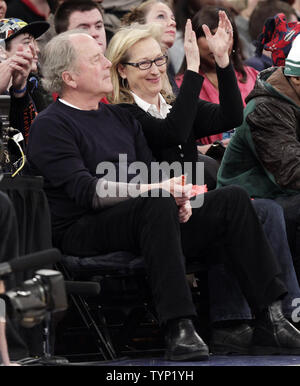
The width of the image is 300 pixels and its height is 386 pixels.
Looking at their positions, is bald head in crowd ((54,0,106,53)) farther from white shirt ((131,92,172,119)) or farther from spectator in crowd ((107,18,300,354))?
white shirt ((131,92,172,119))

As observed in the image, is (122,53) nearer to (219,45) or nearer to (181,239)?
(219,45)

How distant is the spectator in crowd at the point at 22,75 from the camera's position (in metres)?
4.76

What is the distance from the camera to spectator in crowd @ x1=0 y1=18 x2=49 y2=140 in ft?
15.6

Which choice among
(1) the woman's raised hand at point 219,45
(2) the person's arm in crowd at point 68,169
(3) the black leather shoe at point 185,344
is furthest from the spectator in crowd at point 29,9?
(3) the black leather shoe at point 185,344

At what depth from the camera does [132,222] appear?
4.26 m

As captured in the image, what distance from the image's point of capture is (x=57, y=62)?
4824mm

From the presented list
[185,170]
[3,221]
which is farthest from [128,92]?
[3,221]

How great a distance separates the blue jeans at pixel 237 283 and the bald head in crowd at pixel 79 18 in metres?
2.06

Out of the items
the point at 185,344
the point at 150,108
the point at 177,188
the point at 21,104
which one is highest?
the point at 21,104

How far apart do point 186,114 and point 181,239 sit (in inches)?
29.9

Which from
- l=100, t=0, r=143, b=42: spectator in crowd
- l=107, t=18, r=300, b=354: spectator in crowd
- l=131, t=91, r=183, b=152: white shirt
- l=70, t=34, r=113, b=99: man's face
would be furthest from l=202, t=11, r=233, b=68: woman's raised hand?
l=100, t=0, r=143, b=42: spectator in crowd

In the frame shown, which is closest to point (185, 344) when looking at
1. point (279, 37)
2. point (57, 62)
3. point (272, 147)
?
point (272, 147)

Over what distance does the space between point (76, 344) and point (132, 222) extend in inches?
35.1
